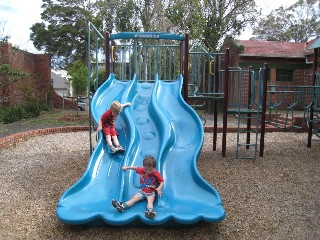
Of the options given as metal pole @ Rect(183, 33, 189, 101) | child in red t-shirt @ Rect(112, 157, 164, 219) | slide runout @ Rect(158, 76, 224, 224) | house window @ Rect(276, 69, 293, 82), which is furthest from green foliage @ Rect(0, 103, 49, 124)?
house window @ Rect(276, 69, 293, 82)

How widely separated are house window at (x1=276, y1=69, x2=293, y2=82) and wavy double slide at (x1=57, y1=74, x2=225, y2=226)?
45.5 ft

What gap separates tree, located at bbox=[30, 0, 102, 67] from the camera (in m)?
33.2

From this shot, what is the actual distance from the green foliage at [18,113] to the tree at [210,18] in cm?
821

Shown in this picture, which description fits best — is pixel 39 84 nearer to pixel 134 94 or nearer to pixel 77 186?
pixel 134 94

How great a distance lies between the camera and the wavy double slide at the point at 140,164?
148 inches

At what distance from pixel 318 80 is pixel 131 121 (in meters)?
4.90

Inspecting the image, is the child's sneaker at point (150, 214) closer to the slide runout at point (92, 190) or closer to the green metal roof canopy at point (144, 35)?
the slide runout at point (92, 190)

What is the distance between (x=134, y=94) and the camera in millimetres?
7035

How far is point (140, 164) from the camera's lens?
189 inches

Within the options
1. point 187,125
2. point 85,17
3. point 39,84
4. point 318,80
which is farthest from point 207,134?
point 85,17

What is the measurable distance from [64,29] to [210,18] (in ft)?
61.0

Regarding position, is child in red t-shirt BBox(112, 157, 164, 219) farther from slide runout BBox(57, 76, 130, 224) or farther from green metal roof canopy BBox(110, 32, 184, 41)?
green metal roof canopy BBox(110, 32, 184, 41)

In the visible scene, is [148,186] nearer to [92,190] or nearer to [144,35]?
[92,190]

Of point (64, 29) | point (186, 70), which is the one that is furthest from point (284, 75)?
point (64, 29)
